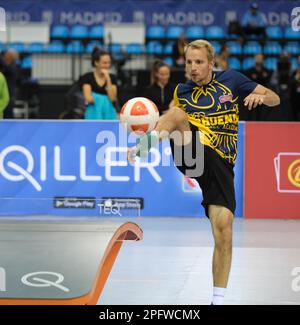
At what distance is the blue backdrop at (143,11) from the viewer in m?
22.3

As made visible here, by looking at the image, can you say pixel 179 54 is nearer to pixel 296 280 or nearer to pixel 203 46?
pixel 296 280

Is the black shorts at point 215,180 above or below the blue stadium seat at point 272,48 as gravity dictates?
below

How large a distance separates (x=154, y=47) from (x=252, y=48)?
271 centimetres

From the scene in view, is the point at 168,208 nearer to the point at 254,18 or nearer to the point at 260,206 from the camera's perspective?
the point at 260,206

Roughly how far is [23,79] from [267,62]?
19.9 feet

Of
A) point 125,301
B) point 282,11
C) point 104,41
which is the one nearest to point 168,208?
point 125,301

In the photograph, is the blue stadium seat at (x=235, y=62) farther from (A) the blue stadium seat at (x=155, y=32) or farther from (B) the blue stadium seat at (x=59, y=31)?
(B) the blue stadium seat at (x=59, y=31)

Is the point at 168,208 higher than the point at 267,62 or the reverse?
the reverse

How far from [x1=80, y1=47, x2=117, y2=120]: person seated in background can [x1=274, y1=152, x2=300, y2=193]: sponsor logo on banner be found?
274 centimetres

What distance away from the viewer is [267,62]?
20.3m

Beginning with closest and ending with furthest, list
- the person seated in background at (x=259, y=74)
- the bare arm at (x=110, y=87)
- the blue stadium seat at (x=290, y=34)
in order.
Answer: the bare arm at (x=110, y=87) → the person seated in background at (x=259, y=74) → the blue stadium seat at (x=290, y=34)

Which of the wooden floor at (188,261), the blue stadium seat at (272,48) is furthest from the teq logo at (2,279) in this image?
the blue stadium seat at (272,48)

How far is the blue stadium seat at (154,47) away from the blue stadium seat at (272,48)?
2864mm

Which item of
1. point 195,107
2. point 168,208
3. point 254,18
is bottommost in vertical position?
point 168,208
